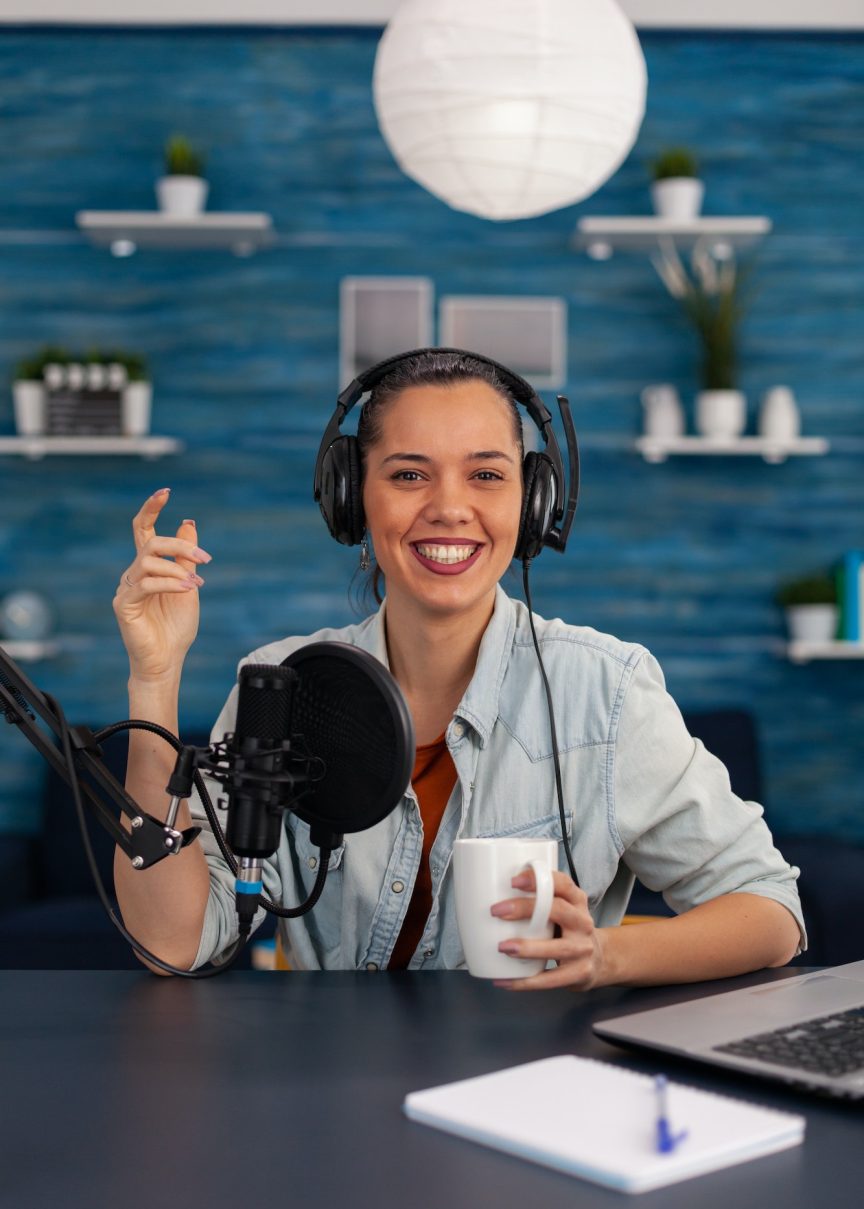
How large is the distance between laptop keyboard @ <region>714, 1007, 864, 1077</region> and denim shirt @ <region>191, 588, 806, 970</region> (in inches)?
16.8

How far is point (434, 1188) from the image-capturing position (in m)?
0.70

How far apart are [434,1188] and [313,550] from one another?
3254mm

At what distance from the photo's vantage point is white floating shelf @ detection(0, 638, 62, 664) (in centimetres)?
374

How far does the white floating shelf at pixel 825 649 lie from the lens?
363 centimetres

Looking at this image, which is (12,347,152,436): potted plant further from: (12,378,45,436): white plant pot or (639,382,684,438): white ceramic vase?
(639,382,684,438): white ceramic vase

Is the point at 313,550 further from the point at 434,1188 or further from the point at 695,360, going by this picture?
the point at 434,1188

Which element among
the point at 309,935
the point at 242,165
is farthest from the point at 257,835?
the point at 242,165

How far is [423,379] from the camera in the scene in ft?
5.16

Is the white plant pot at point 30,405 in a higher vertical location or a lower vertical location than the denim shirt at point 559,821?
higher

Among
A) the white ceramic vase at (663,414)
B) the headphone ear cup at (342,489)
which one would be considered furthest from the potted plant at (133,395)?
the headphone ear cup at (342,489)

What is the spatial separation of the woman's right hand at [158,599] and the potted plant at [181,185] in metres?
2.64

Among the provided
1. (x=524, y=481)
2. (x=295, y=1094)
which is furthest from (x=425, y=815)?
(x=295, y=1094)

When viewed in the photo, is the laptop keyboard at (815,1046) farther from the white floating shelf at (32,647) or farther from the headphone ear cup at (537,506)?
the white floating shelf at (32,647)

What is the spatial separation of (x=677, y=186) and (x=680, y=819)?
2.66 m
